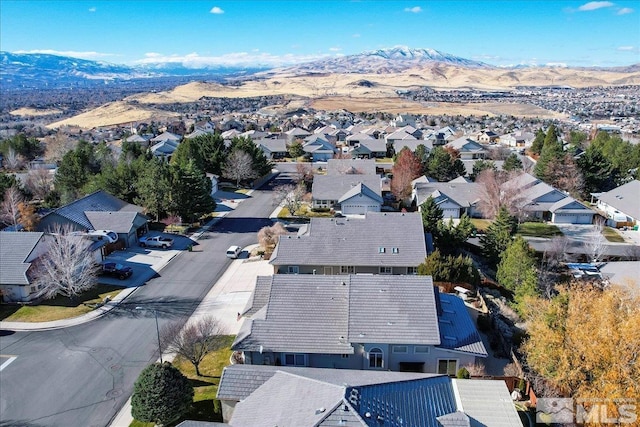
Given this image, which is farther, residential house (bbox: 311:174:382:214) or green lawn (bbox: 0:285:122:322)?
residential house (bbox: 311:174:382:214)

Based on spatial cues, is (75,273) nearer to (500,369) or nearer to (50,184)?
(500,369)

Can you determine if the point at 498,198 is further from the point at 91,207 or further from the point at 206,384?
the point at 91,207

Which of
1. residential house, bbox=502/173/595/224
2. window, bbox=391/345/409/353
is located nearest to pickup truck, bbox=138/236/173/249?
window, bbox=391/345/409/353

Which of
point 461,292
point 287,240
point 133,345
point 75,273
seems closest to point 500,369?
point 461,292

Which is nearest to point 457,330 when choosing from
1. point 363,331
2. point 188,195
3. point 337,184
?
point 363,331

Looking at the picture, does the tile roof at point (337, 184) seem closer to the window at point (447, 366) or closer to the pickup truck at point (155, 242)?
the pickup truck at point (155, 242)

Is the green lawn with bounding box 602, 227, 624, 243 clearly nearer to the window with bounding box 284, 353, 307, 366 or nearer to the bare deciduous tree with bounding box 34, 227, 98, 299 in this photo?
the window with bounding box 284, 353, 307, 366
